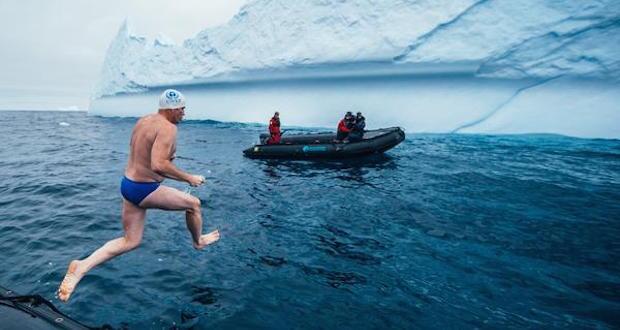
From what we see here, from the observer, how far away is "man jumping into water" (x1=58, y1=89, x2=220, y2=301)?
3.10 m

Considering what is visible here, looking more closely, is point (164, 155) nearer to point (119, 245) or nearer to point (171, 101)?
point (171, 101)

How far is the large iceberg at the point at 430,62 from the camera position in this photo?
1758 cm

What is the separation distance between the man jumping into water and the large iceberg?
18889 mm

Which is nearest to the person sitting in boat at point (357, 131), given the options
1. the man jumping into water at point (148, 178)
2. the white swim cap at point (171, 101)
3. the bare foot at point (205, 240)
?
the bare foot at point (205, 240)

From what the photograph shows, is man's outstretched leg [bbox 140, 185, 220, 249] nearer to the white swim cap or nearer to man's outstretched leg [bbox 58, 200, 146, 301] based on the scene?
man's outstretched leg [bbox 58, 200, 146, 301]

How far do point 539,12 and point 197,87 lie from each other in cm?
2569

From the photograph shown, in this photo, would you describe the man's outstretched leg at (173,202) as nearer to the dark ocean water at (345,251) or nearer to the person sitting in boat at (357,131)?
the dark ocean water at (345,251)

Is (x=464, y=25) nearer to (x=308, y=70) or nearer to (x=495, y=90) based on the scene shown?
(x=495, y=90)

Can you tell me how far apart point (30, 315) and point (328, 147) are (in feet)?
36.1

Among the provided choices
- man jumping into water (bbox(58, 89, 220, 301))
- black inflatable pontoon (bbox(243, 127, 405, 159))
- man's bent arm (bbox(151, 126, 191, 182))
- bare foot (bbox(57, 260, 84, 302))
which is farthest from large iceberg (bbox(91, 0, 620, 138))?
bare foot (bbox(57, 260, 84, 302))

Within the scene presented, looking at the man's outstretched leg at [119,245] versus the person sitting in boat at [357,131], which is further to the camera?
the person sitting in boat at [357,131]

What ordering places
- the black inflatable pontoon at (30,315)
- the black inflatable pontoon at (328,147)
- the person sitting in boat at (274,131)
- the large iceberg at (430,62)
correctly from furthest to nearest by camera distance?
the large iceberg at (430,62)
the person sitting in boat at (274,131)
the black inflatable pontoon at (328,147)
the black inflatable pontoon at (30,315)

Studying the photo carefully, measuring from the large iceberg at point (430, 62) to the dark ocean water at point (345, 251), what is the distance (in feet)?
30.9

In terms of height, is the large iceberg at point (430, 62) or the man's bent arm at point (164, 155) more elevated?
the large iceberg at point (430, 62)
